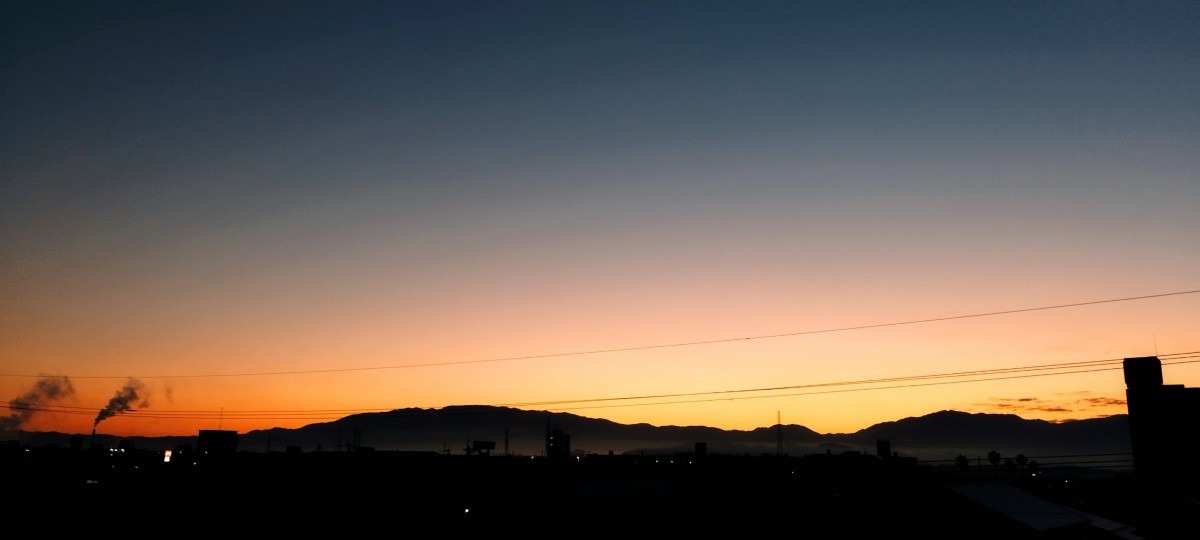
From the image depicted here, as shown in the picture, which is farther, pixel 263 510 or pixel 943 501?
pixel 263 510

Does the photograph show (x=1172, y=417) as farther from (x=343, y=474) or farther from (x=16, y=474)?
(x=16, y=474)

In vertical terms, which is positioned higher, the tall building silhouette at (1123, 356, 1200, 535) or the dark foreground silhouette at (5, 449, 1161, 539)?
the tall building silhouette at (1123, 356, 1200, 535)

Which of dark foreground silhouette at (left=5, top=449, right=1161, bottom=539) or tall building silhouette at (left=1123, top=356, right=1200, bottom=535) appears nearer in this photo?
tall building silhouette at (left=1123, top=356, right=1200, bottom=535)

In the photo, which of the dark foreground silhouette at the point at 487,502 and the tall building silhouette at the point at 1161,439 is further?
the dark foreground silhouette at the point at 487,502

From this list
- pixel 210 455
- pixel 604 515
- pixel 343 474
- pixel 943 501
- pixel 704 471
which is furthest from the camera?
pixel 210 455

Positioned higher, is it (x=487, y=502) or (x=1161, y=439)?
(x=1161, y=439)

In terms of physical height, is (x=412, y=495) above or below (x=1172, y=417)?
below

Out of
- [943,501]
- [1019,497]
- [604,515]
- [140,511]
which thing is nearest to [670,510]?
[604,515]

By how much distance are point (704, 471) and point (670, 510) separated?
30.2 feet

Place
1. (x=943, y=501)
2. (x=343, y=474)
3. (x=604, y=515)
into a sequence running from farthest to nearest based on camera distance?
1. (x=343, y=474)
2. (x=604, y=515)
3. (x=943, y=501)

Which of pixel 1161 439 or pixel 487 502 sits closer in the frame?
pixel 1161 439

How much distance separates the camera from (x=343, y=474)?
6581cm

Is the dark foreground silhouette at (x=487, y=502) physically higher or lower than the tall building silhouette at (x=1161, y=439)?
lower

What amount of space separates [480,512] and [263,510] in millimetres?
16728
